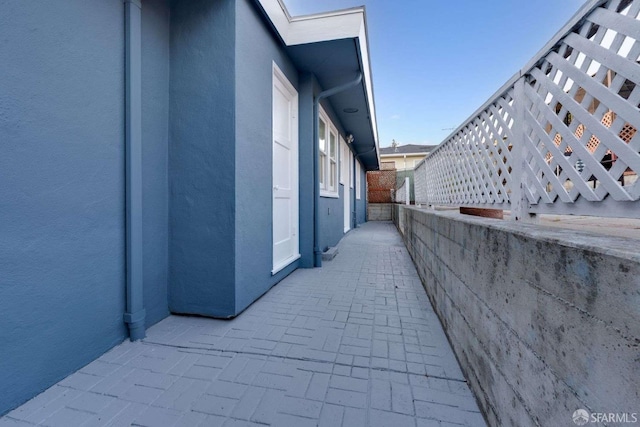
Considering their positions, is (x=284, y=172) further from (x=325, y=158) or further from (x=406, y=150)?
(x=406, y=150)

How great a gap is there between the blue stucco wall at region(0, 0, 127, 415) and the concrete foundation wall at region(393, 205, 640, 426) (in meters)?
2.32

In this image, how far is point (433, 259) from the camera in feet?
9.12

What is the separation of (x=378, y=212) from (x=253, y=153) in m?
12.4

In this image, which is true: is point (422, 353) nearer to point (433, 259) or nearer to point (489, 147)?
point (433, 259)

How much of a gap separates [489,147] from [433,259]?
116 cm

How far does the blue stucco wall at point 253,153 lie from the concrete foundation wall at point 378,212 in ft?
38.7

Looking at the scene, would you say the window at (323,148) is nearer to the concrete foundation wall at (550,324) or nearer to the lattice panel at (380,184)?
the concrete foundation wall at (550,324)

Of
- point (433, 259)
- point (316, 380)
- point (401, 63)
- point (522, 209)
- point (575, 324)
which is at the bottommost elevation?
point (316, 380)

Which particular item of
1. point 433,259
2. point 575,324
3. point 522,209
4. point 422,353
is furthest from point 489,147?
point 575,324

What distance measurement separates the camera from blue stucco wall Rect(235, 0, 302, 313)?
8.02 ft

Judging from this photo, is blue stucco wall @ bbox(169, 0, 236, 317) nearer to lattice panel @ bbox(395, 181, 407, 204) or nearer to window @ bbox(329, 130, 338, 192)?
window @ bbox(329, 130, 338, 192)

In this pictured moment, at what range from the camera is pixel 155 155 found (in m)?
2.32

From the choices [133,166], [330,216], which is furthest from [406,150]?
[133,166]

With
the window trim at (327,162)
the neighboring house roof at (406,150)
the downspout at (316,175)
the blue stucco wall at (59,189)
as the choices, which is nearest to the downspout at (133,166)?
the blue stucco wall at (59,189)
